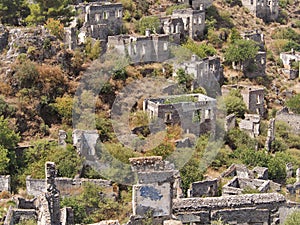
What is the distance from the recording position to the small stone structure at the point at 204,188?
74.2 ft

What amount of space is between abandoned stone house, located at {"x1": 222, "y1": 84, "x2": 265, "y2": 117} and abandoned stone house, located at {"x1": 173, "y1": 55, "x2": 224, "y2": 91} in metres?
0.78

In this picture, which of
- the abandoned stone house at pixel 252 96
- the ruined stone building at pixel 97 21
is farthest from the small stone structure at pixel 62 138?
the abandoned stone house at pixel 252 96

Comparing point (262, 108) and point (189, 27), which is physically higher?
point (189, 27)

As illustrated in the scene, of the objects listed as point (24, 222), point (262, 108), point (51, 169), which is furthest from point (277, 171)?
point (51, 169)

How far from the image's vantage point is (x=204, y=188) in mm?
22984

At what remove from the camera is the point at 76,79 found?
2872cm

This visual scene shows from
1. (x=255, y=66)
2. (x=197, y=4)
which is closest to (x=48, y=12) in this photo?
(x=255, y=66)

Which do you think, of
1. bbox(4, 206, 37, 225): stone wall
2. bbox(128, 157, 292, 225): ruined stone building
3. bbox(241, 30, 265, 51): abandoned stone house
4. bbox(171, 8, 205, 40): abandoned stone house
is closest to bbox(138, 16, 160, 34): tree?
bbox(171, 8, 205, 40): abandoned stone house

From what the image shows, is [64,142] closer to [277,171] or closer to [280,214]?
[277,171]

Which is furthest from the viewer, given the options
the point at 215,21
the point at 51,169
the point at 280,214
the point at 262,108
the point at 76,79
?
the point at 215,21

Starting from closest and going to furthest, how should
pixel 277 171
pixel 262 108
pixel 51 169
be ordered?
pixel 51 169
pixel 277 171
pixel 262 108

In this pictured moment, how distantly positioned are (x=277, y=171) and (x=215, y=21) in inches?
649

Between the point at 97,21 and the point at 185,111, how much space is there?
8.65 metres

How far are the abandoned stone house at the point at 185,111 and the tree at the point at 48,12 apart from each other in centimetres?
797
